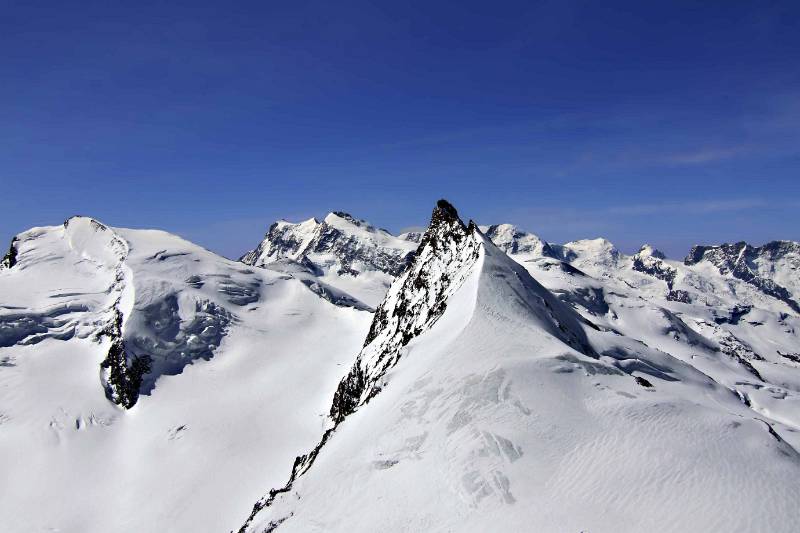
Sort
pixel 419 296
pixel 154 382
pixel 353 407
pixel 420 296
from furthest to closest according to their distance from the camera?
pixel 154 382 < pixel 419 296 < pixel 420 296 < pixel 353 407

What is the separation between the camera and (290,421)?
242 ft

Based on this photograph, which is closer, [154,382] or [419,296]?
[419,296]

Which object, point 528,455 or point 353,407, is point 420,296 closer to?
point 353,407

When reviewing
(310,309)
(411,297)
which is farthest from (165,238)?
(411,297)

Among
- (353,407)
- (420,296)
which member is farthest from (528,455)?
(420,296)

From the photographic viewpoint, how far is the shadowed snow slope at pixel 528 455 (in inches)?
829

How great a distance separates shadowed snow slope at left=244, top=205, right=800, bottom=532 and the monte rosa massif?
0.13m

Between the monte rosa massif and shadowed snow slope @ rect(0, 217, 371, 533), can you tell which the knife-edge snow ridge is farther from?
shadowed snow slope @ rect(0, 217, 371, 533)

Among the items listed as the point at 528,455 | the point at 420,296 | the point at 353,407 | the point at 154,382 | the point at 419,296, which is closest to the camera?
the point at 528,455

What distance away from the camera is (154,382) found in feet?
280

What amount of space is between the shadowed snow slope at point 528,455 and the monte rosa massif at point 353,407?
130mm

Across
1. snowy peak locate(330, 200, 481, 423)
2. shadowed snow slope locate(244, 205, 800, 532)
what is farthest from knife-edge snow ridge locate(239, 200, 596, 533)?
shadowed snow slope locate(244, 205, 800, 532)

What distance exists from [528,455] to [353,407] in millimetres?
33264

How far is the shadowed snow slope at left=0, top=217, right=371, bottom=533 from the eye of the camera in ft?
202
